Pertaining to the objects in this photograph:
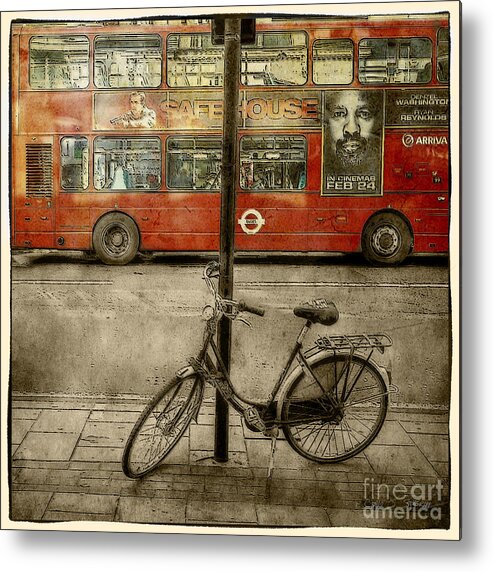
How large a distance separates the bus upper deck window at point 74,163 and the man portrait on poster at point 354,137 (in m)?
0.89

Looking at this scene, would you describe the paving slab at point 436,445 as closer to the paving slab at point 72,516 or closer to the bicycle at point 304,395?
the bicycle at point 304,395

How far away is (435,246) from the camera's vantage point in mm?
2359

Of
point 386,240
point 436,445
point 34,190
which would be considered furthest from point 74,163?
point 436,445

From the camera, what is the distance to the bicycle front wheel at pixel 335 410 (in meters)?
2.39

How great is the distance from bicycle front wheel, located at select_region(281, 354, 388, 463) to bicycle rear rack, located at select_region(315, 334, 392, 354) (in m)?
0.04

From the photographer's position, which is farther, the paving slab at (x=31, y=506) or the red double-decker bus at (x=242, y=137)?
the paving slab at (x=31, y=506)

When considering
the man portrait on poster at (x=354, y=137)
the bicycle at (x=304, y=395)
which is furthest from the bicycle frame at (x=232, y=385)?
the man portrait on poster at (x=354, y=137)

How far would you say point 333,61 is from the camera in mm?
2387

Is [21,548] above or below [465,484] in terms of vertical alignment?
below

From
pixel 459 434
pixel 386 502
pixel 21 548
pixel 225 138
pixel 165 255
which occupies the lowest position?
pixel 21 548

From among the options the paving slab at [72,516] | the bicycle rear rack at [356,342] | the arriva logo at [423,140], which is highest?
the arriva logo at [423,140]

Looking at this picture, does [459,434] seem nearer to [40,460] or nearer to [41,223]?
[40,460]

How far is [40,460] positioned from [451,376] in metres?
1.54

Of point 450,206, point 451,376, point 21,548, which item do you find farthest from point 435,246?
point 21,548
